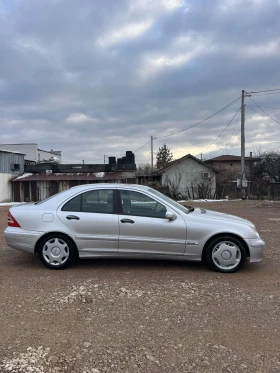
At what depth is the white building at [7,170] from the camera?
31.9 metres

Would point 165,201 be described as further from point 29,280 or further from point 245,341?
point 245,341

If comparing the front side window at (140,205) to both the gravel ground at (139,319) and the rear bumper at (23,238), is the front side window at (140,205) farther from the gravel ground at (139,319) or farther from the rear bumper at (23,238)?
the rear bumper at (23,238)

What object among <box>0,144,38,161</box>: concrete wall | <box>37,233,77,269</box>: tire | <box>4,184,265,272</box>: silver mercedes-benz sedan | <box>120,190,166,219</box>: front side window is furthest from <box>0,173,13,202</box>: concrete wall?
<box>120,190,166,219</box>: front side window

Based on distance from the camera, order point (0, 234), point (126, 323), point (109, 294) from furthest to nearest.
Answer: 1. point (0, 234)
2. point (109, 294)
3. point (126, 323)

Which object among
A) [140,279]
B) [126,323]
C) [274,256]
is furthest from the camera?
[274,256]

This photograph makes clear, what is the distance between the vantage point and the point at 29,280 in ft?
18.1

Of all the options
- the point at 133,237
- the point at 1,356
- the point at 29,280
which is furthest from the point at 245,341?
the point at 29,280

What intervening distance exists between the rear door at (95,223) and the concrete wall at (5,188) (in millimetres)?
27856

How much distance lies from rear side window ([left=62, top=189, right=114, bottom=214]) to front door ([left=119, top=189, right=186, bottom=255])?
31cm

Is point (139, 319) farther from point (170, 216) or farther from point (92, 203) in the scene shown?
point (92, 203)

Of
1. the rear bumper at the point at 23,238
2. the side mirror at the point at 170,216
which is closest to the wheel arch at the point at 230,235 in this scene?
the side mirror at the point at 170,216

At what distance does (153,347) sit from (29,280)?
2781mm

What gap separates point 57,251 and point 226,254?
2804 mm

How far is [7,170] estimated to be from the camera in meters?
32.7
